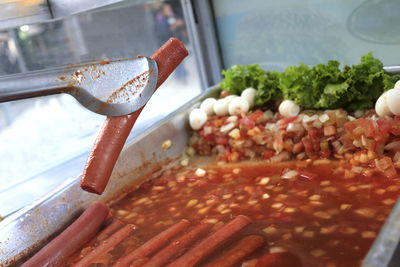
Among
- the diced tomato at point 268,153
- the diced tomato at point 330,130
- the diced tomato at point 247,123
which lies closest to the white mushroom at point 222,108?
the diced tomato at point 247,123

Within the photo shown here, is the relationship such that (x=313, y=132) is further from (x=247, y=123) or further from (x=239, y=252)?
(x=239, y=252)

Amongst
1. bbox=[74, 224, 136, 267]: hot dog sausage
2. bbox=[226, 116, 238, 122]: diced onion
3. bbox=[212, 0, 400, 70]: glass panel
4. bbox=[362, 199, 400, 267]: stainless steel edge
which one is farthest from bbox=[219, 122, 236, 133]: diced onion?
bbox=[362, 199, 400, 267]: stainless steel edge

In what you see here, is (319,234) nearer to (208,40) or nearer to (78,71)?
(78,71)

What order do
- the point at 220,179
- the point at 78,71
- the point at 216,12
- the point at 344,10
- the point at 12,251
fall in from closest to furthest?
the point at 78,71
the point at 12,251
the point at 220,179
the point at 344,10
the point at 216,12

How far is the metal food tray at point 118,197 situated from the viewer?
1228 millimetres

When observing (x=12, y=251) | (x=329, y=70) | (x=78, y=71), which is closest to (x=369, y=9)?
(x=329, y=70)

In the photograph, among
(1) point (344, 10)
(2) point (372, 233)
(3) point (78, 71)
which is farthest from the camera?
(1) point (344, 10)

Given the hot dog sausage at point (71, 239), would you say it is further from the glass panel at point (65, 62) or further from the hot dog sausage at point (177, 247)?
the glass panel at point (65, 62)

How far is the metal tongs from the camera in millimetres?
1144

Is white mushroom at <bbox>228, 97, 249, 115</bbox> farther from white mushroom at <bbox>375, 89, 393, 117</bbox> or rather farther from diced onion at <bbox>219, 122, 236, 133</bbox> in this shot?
white mushroom at <bbox>375, 89, 393, 117</bbox>

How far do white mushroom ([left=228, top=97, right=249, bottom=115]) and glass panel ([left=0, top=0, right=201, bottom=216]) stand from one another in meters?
0.79

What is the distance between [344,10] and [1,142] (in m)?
3.80

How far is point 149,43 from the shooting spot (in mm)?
3760

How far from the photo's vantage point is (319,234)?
1.75m
